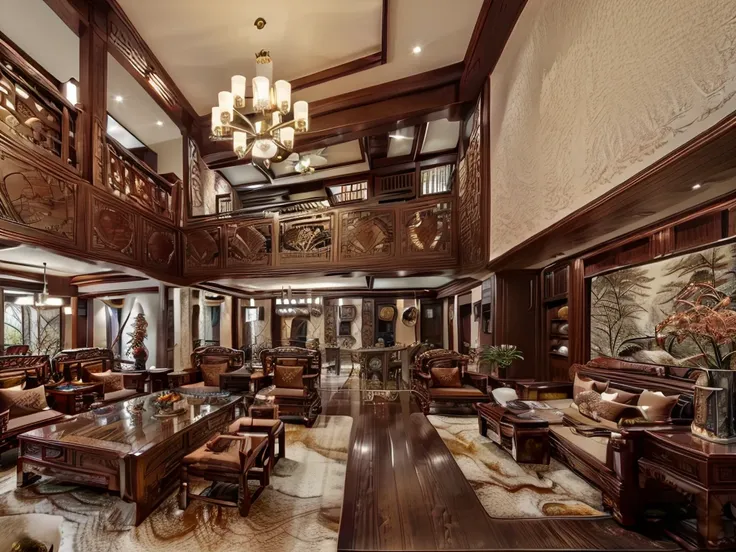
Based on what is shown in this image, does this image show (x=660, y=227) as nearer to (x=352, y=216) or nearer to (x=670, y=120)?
(x=670, y=120)

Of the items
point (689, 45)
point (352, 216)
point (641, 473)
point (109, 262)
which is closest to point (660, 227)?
point (689, 45)

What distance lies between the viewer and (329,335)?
982cm

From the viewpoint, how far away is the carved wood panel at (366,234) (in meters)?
5.12

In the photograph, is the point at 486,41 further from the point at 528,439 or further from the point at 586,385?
the point at 528,439

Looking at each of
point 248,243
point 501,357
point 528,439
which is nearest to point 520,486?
point 528,439

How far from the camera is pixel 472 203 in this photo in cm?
462

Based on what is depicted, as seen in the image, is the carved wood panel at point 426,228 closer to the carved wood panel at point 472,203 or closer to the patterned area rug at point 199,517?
the carved wood panel at point 472,203

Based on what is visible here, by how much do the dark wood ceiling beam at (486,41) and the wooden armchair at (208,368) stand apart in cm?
555

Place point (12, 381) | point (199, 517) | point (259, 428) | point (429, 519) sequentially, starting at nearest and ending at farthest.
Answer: point (429, 519) → point (199, 517) → point (259, 428) → point (12, 381)

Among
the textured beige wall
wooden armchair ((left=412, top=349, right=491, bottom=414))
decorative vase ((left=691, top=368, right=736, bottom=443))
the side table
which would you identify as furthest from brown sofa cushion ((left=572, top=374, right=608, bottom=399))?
the side table

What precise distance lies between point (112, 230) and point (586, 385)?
20.0ft

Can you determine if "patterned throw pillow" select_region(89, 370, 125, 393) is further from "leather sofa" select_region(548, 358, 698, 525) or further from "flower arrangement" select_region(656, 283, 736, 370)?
"flower arrangement" select_region(656, 283, 736, 370)

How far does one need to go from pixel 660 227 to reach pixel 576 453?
86.0 inches

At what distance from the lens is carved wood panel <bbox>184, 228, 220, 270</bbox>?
5605 mm
